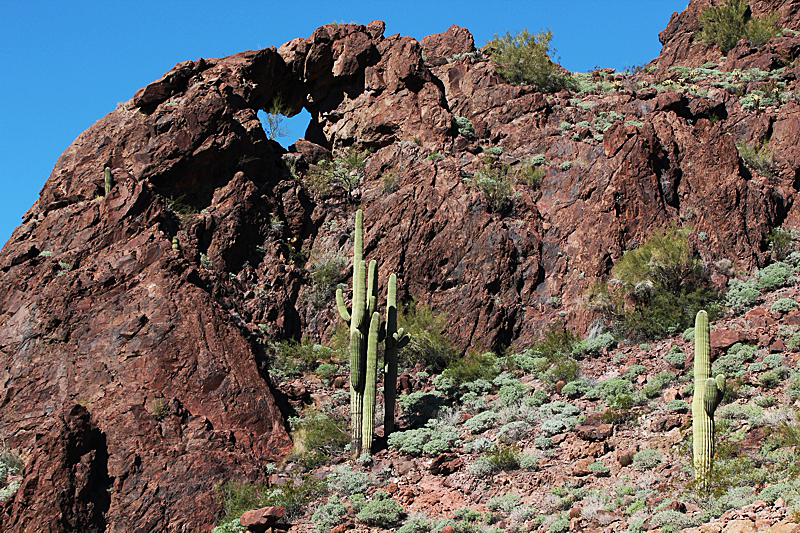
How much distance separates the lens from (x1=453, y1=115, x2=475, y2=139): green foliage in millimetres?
28250

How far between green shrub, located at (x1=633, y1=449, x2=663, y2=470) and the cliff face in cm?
685

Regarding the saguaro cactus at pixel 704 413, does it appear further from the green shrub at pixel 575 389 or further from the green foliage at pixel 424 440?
the green foliage at pixel 424 440

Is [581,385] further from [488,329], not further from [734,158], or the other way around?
[734,158]

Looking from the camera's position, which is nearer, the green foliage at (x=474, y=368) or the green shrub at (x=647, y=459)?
the green shrub at (x=647, y=459)

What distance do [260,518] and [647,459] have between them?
7.44m

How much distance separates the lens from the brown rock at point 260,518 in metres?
15.5

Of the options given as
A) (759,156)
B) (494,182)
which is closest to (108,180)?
(494,182)

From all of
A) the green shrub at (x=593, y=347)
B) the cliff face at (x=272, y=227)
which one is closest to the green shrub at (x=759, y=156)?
the cliff face at (x=272, y=227)

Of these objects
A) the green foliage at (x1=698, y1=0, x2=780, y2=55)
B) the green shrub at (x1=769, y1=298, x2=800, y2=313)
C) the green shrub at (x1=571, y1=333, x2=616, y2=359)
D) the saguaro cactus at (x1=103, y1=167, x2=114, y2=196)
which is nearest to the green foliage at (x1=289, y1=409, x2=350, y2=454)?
the green shrub at (x1=571, y1=333, x2=616, y2=359)

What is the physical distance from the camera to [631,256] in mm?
22359

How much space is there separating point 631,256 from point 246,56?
14.7m

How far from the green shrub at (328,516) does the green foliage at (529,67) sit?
Answer: 18.8 m

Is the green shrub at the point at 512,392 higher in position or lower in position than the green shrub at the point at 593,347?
lower

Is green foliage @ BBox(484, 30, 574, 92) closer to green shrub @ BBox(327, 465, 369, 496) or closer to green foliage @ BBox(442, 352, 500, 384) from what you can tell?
green foliage @ BBox(442, 352, 500, 384)
